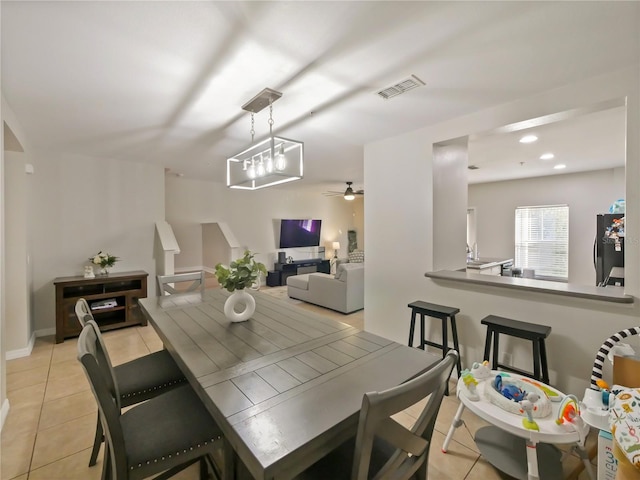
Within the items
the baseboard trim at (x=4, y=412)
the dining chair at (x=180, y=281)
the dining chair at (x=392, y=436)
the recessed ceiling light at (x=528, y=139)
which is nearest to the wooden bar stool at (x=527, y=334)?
the dining chair at (x=392, y=436)

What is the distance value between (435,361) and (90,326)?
1.71 m

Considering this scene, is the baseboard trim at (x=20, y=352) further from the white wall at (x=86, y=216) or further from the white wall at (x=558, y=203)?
the white wall at (x=558, y=203)

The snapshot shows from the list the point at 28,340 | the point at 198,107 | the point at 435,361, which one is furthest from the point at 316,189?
the point at 435,361

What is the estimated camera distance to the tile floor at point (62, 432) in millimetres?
1709

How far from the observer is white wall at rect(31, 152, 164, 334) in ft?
12.4

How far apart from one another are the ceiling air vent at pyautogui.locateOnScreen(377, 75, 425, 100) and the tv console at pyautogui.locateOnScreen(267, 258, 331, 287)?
5.26 meters

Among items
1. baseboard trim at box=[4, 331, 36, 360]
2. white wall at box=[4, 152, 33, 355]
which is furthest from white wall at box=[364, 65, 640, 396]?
baseboard trim at box=[4, 331, 36, 360]

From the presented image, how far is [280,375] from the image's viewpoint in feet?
4.23

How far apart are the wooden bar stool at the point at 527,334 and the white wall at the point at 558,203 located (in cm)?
472

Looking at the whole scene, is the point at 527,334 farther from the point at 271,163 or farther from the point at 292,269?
the point at 292,269

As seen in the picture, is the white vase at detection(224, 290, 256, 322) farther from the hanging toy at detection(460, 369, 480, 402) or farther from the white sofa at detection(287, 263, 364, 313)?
the white sofa at detection(287, 263, 364, 313)

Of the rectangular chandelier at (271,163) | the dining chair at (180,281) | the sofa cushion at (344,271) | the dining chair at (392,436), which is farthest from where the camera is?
the sofa cushion at (344,271)

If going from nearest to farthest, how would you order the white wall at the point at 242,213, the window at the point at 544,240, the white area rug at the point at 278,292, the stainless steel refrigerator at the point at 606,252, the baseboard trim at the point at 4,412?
the baseboard trim at the point at 4,412
the stainless steel refrigerator at the point at 606,252
the window at the point at 544,240
the white area rug at the point at 278,292
the white wall at the point at 242,213

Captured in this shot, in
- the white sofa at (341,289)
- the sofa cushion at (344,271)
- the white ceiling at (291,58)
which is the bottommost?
the white sofa at (341,289)
